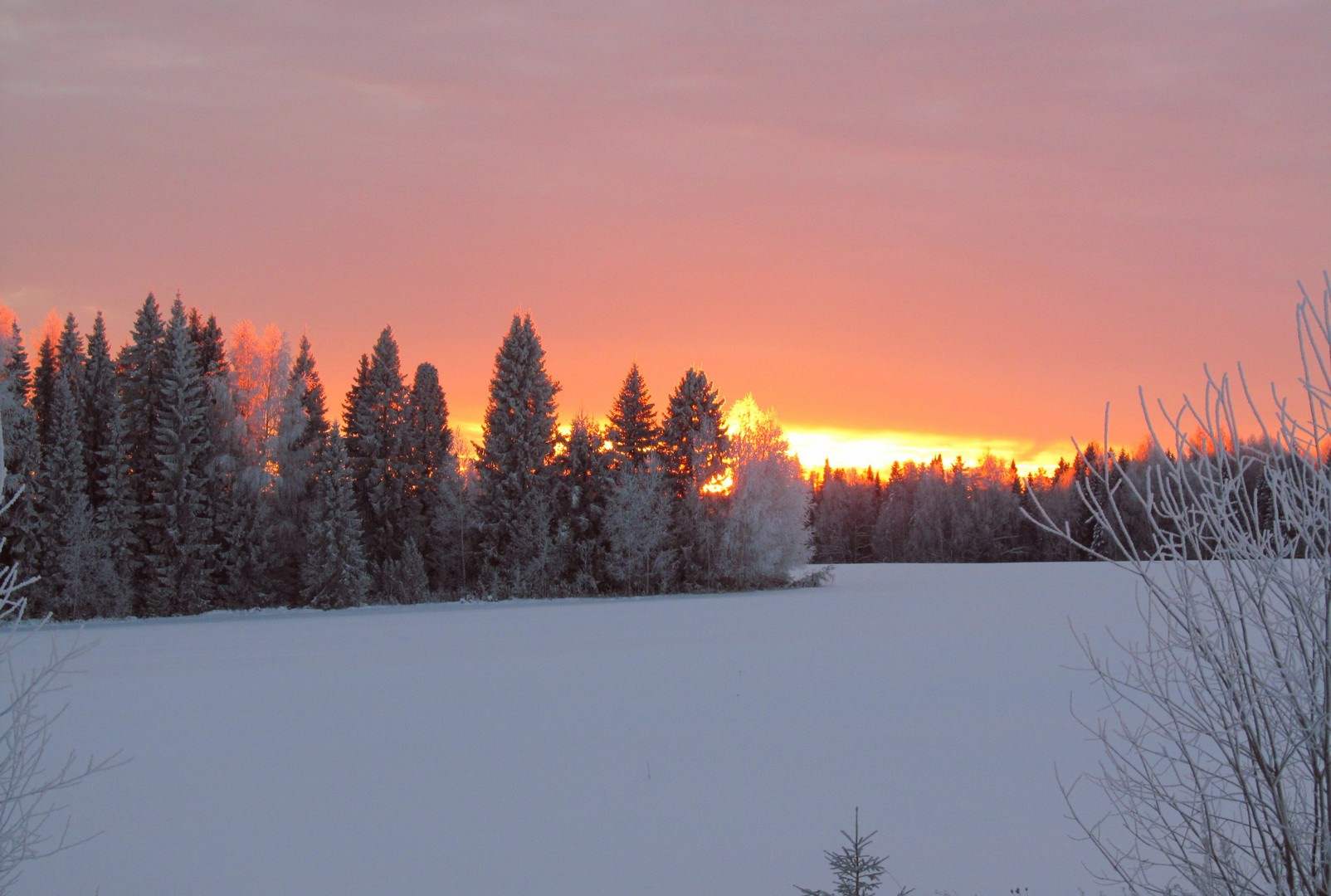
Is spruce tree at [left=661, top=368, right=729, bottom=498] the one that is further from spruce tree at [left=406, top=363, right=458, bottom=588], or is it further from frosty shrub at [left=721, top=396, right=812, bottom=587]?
spruce tree at [left=406, top=363, right=458, bottom=588]

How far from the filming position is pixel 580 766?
12336mm

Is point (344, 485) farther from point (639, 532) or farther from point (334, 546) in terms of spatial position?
point (639, 532)

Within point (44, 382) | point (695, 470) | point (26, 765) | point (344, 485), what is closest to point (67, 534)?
point (344, 485)

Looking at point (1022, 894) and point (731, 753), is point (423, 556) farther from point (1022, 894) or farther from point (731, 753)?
point (1022, 894)

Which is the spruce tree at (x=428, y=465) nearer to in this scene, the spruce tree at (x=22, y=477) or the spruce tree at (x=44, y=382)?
the spruce tree at (x=22, y=477)

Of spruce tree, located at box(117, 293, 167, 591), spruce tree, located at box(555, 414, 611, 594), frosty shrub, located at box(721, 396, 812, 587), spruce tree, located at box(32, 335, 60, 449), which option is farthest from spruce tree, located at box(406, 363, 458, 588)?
spruce tree, located at box(32, 335, 60, 449)

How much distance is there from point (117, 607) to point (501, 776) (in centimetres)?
3478

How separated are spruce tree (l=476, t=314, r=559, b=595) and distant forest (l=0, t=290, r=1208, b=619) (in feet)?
0.37

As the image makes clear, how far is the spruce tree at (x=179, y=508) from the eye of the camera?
41125mm

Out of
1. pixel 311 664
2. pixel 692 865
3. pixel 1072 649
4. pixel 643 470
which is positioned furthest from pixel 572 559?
pixel 692 865

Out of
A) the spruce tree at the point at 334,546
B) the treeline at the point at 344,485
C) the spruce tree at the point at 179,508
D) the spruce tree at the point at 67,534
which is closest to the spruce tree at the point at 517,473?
the treeline at the point at 344,485

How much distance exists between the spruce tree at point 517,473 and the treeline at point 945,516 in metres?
42.2

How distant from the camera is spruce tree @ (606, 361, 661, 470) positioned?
49.6 meters

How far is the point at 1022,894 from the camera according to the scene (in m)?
8.30
